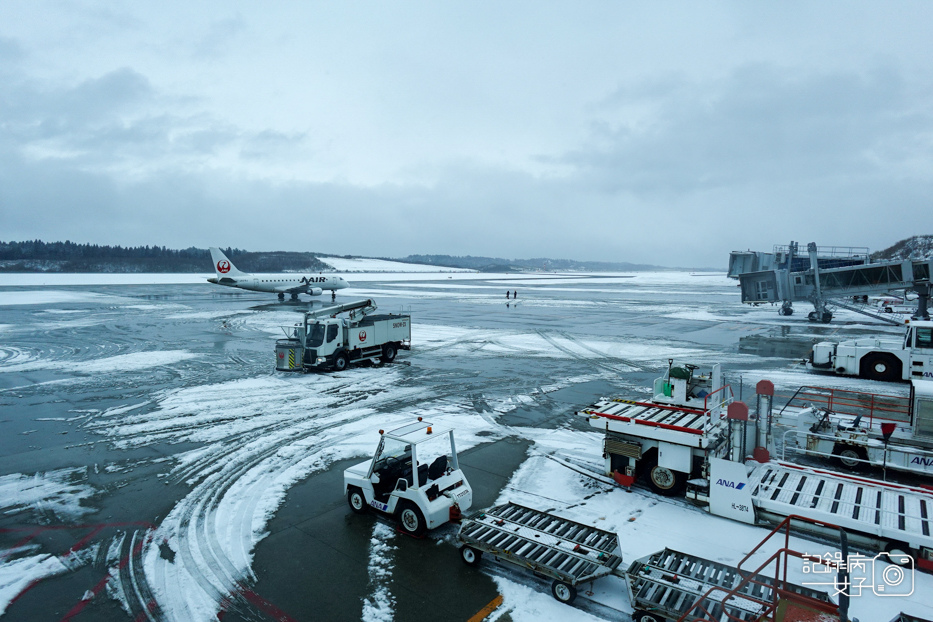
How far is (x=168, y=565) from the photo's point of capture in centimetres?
800

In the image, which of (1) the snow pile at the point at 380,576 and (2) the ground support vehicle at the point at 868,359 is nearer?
(1) the snow pile at the point at 380,576

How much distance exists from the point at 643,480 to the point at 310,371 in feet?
51.6

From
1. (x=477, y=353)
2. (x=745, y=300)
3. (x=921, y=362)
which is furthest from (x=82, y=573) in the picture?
(x=745, y=300)

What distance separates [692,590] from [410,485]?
4631 mm

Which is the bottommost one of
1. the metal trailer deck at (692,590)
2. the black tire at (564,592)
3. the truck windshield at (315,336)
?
the black tire at (564,592)

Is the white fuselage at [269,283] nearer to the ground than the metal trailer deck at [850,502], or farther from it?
farther from it

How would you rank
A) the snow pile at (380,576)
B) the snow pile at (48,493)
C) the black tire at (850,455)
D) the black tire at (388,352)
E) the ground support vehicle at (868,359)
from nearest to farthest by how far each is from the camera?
1. the snow pile at (380,576)
2. the snow pile at (48,493)
3. the black tire at (850,455)
4. the ground support vehicle at (868,359)
5. the black tire at (388,352)

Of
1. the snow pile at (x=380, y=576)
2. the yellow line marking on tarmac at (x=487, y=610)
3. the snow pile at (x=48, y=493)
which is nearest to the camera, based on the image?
the yellow line marking on tarmac at (x=487, y=610)

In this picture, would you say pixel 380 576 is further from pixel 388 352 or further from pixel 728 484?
pixel 388 352

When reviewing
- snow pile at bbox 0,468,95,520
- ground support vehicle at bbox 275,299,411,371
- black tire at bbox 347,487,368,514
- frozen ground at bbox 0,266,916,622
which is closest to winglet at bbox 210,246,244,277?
frozen ground at bbox 0,266,916,622

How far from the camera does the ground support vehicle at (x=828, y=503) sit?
7.98 meters

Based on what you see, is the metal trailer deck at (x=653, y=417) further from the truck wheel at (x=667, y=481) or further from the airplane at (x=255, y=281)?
the airplane at (x=255, y=281)

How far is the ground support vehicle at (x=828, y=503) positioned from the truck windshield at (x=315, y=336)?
53.2 feet

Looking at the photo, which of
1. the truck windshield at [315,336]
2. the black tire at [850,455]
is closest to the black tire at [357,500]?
the black tire at [850,455]
